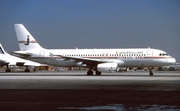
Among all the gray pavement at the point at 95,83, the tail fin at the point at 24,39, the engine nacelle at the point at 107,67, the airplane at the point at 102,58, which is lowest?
the gray pavement at the point at 95,83

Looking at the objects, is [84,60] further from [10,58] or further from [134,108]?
[10,58]

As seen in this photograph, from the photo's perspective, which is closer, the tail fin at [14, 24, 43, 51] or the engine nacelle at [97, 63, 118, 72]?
the engine nacelle at [97, 63, 118, 72]

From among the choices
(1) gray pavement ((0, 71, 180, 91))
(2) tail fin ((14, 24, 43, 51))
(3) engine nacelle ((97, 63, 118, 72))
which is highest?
(2) tail fin ((14, 24, 43, 51))

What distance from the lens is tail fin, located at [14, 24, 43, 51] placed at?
44938 millimetres

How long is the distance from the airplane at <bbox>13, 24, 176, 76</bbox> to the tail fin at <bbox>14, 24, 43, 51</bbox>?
975mm

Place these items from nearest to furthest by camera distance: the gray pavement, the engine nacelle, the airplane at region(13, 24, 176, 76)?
1. the gray pavement
2. the engine nacelle
3. the airplane at region(13, 24, 176, 76)

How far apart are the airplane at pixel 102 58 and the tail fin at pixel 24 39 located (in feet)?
3.20

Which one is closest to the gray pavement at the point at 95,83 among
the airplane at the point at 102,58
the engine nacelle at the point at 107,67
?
the engine nacelle at the point at 107,67

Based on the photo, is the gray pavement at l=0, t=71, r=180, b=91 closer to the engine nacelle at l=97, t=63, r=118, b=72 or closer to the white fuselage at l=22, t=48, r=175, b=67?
the engine nacelle at l=97, t=63, r=118, b=72

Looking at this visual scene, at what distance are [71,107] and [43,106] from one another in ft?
3.34

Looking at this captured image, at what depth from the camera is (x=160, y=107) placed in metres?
10.7

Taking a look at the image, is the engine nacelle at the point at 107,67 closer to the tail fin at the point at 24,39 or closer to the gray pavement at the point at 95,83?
the gray pavement at the point at 95,83

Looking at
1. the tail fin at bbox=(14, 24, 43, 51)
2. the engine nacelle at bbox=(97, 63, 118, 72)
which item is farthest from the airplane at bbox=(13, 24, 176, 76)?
the tail fin at bbox=(14, 24, 43, 51)

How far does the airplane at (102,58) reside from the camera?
39.4 metres
